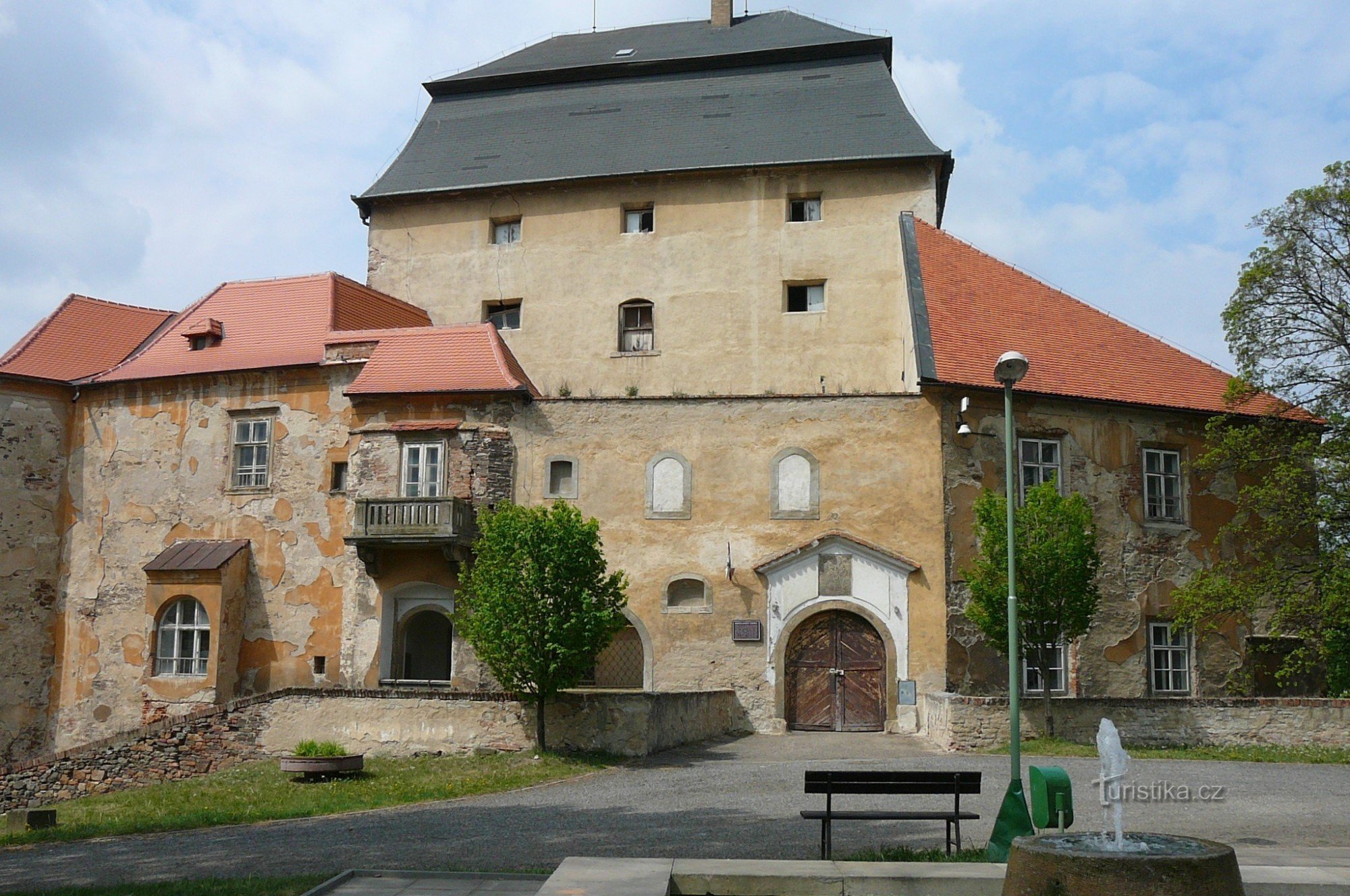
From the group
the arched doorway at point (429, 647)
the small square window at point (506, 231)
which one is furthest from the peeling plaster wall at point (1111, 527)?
the small square window at point (506, 231)

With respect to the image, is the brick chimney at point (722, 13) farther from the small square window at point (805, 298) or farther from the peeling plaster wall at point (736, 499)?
the peeling plaster wall at point (736, 499)

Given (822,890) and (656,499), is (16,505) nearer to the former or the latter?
(656,499)

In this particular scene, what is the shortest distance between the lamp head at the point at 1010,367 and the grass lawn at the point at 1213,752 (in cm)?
780

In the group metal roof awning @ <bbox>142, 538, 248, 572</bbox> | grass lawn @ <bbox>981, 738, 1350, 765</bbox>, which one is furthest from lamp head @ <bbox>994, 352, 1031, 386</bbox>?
metal roof awning @ <bbox>142, 538, 248, 572</bbox>

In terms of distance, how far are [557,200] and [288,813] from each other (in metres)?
19.6

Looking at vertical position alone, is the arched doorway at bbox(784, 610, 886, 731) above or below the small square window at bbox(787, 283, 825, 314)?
below

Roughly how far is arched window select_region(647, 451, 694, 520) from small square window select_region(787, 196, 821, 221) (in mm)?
8824

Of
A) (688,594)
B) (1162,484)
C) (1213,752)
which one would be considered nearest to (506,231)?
(688,594)

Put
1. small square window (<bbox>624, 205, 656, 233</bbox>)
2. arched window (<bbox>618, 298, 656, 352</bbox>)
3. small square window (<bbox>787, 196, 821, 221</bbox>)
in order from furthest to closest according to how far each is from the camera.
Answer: small square window (<bbox>624, 205, 656, 233</bbox>) → arched window (<bbox>618, 298, 656, 352</bbox>) → small square window (<bbox>787, 196, 821, 221</bbox>)

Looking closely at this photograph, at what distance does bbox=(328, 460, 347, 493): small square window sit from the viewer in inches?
995

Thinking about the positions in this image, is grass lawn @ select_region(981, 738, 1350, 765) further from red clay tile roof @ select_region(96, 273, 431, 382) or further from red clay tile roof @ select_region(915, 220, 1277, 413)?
red clay tile roof @ select_region(96, 273, 431, 382)

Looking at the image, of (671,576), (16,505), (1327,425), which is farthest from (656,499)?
(16,505)

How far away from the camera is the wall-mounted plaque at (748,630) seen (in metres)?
22.7

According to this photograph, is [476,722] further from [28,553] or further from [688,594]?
[28,553]
